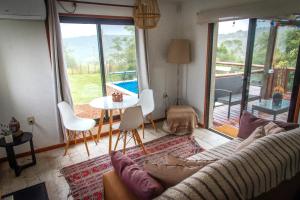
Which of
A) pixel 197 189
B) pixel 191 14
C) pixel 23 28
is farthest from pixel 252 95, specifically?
pixel 23 28

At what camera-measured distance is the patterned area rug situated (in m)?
2.18

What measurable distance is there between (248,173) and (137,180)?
0.68 metres

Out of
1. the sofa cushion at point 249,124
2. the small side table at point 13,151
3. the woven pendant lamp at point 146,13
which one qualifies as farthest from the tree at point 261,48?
the small side table at point 13,151

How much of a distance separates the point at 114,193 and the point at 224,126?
2.95m

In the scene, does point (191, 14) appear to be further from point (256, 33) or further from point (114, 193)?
point (114, 193)

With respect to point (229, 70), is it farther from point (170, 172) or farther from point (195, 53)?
point (170, 172)

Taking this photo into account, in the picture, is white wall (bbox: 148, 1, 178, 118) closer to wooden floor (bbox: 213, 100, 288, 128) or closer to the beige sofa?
wooden floor (bbox: 213, 100, 288, 128)

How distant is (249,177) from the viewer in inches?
46.7

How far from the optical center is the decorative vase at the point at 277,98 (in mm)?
2826

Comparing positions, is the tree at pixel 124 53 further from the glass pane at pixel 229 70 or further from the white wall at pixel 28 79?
the glass pane at pixel 229 70

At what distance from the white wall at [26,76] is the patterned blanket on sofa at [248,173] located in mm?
2569

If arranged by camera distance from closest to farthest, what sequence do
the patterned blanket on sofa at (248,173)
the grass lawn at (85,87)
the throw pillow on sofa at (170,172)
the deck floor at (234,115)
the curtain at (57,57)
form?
the patterned blanket on sofa at (248,173) < the throw pillow on sofa at (170,172) < the curtain at (57,57) < the deck floor at (234,115) < the grass lawn at (85,87)

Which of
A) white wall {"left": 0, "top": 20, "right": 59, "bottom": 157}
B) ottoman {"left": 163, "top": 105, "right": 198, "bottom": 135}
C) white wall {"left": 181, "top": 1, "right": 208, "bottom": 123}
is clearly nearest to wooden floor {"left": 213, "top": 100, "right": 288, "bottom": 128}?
white wall {"left": 181, "top": 1, "right": 208, "bottom": 123}

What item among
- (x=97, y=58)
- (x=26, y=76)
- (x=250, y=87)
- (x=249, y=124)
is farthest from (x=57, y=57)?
(x=250, y=87)
